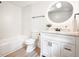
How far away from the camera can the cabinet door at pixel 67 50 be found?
117 cm

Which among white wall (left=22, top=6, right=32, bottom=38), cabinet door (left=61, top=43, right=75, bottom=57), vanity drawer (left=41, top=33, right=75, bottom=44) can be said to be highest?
white wall (left=22, top=6, right=32, bottom=38)

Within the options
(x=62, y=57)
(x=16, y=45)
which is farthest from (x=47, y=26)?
(x=16, y=45)

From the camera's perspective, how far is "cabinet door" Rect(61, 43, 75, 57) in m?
1.17

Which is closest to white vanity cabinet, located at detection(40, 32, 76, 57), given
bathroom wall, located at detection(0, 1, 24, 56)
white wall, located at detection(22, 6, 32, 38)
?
white wall, located at detection(22, 6, 32, 38)

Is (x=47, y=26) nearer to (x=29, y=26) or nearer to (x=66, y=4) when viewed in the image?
(x=29, y=26)

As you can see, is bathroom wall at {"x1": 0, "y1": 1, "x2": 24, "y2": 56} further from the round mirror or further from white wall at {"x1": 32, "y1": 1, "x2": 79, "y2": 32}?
the round mirror

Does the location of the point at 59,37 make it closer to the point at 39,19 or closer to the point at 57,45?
the point at 57,45

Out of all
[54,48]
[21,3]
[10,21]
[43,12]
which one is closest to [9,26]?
[10,21]

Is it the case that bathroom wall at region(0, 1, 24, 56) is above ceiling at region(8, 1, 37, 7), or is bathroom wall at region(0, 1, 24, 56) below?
below

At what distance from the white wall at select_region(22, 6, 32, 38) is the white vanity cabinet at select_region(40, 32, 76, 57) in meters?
0.23

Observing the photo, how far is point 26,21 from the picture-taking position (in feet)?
4.25

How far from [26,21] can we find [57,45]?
603 mm

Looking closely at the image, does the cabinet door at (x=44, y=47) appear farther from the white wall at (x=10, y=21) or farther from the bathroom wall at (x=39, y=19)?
the white wall at (x=10, y=21)

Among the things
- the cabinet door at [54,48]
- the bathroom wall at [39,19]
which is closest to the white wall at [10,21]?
the bathroom wall at [39,19]
